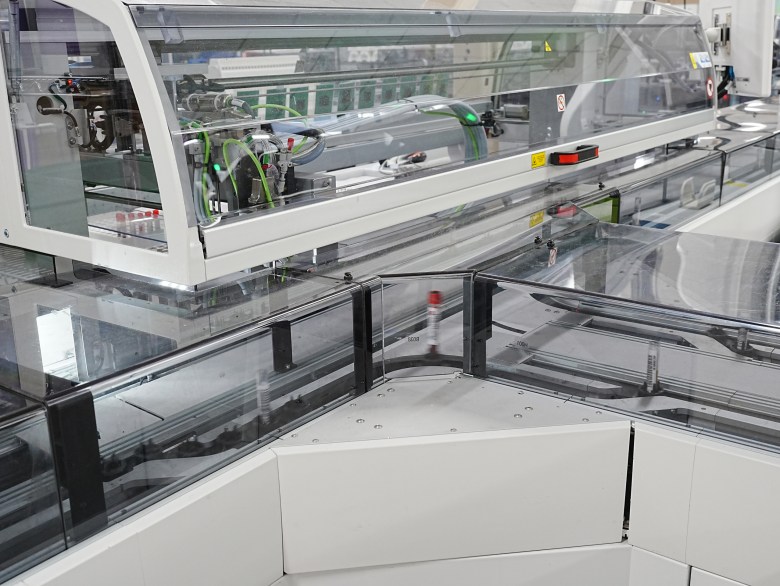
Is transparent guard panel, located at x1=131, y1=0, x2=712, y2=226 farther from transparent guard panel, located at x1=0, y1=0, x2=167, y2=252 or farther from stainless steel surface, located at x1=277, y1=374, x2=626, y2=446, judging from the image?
stainless steel surface, located at x1=277, y1=374, x2=626, y2=446

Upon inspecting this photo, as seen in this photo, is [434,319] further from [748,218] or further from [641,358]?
[748,218]

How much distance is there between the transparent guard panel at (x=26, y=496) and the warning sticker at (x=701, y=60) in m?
2.44

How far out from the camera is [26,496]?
3.18ft

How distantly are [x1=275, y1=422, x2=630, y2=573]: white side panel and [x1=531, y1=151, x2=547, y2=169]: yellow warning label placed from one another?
0.88m

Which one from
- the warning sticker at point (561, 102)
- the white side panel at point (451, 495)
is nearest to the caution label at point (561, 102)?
the warning sticker at point (561, 102)

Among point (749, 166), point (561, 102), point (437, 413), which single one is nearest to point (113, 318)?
point (437, 413)

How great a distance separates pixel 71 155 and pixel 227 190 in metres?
0.29

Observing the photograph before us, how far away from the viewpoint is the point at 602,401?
137 centimetres

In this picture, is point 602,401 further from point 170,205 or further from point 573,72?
point 573,72

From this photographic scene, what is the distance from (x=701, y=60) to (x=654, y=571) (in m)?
2.00

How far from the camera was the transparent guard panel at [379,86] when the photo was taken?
1.24 metres

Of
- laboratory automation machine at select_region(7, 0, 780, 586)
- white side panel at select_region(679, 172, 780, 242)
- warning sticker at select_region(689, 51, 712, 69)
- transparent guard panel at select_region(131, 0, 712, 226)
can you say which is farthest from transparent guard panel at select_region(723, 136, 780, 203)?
laboratory automation machine at select_region(7, 0, 780, 586)

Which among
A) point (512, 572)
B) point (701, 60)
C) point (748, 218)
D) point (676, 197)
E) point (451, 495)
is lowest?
point (512, 572)

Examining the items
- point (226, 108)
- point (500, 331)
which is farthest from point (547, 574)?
point (226, 108)
